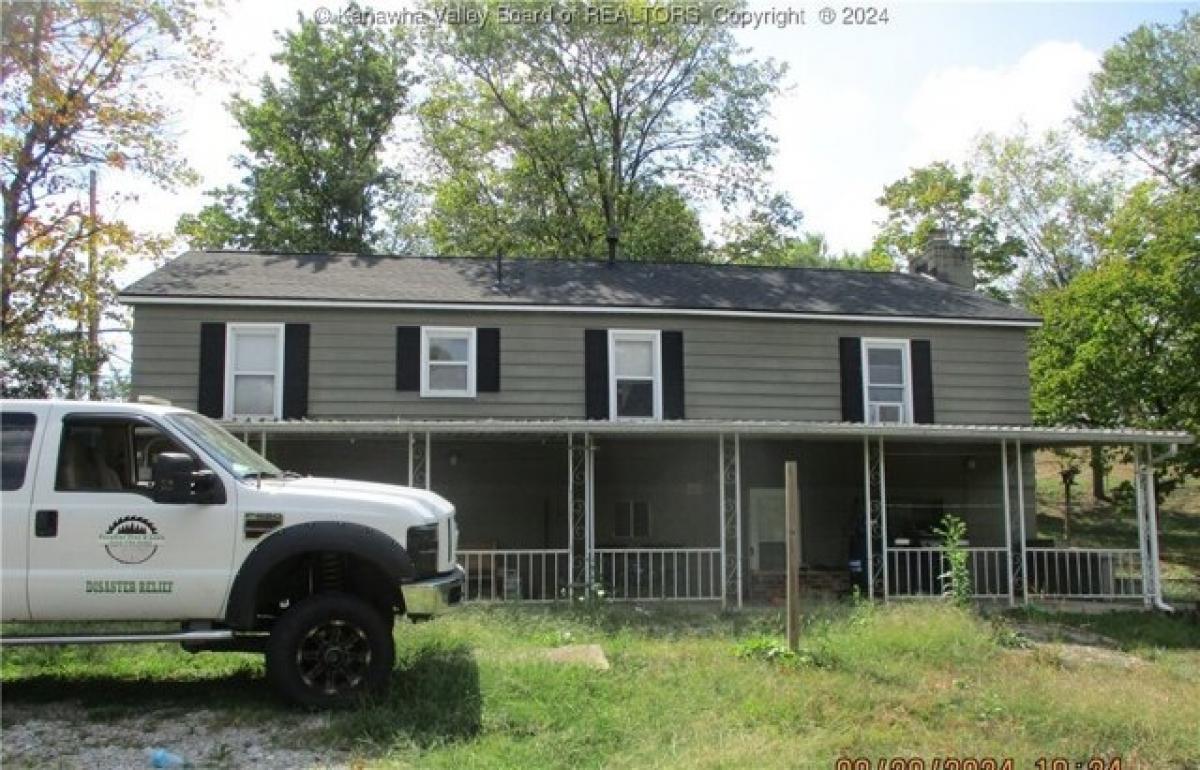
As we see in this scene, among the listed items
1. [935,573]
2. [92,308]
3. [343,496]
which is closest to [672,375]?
[935,573]

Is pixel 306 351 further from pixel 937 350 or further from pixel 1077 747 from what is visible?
pixel 1077 747

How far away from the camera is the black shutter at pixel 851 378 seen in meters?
16.6

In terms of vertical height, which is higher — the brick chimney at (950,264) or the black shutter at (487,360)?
the brick chimney at (950,264)

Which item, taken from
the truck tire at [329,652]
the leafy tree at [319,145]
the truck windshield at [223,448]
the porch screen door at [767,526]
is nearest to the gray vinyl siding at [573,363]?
the porch screen door at [767,526]

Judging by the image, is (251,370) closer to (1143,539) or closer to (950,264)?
(1143,539)

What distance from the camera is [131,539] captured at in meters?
6.44

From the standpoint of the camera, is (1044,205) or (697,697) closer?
(697,697)

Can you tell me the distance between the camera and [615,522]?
1669 centimetres

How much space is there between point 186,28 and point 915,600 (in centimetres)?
2026

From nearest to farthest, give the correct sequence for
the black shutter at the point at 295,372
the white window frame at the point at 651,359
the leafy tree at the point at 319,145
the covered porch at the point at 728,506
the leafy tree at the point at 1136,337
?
1. the covered porch at the point at 728,506
2. the black shutter at the point at 295,372
3. the white window frame at the point at 651,359
4. the leafy tree at the point at 1136,337
5. the leafy tree at the point at 319,145

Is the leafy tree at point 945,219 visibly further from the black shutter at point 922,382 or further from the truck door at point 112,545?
the truck door at point 112,545

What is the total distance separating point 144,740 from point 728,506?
11.7 metres

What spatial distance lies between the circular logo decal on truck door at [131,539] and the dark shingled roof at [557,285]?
372 inches

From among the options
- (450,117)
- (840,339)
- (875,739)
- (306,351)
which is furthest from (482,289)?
(450,117)
